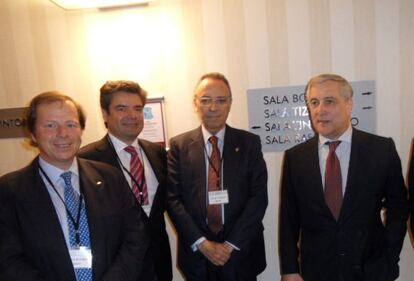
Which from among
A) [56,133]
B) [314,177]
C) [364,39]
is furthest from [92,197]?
[364,39]

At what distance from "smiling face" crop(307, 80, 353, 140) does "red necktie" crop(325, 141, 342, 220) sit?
0.40 ft

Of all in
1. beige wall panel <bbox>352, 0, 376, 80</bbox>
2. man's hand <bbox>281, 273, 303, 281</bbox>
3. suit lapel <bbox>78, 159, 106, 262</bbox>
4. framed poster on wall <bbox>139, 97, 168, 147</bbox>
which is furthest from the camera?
framed poster on wall <bbox>139, 97, 168, 147</bbox>

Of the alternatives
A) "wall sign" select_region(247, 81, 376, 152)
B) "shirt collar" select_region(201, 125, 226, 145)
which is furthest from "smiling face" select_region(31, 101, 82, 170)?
"wall sign" select_region(247, 81, 376, 152)

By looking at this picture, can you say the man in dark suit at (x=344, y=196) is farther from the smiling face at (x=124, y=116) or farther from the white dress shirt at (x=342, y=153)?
the smiling face at (x=124, y=116)

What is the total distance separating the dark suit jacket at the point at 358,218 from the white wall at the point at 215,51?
2.96 feet

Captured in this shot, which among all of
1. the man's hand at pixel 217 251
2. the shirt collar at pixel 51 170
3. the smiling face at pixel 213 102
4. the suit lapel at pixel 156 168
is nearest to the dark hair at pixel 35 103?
the shirt collar at pixel 51 170

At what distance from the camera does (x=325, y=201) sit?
1.86 meters

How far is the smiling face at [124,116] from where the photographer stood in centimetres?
212

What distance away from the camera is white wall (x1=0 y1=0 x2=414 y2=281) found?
8.61 ft

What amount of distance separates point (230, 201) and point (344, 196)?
0.69 meters

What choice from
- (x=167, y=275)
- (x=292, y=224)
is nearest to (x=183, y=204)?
(x=167, y=275)

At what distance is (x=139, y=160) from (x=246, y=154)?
2.37ft

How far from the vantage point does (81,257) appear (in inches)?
61.5

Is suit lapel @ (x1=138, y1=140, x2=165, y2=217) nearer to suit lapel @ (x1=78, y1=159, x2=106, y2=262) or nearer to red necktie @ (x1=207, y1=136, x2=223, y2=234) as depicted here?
red necktie @ (x1=207, y1=136, x2=223, y2=234)
